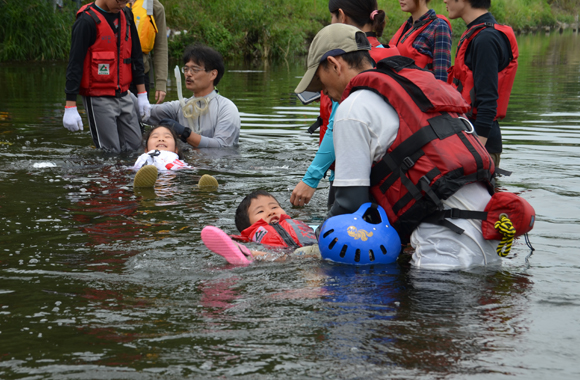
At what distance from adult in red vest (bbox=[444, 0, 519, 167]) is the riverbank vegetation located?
18588mm

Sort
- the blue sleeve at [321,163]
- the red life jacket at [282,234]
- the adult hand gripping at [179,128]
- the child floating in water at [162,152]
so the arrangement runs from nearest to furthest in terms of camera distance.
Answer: the blue sleeve at [321,163]
the red life jacket at [282,234]
the child floating in water at [162,152]
the adult hand gripping at [179,128]

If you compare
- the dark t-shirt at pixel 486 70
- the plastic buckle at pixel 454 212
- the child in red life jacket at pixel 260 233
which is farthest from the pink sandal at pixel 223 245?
the dark t-shirt at pixel 486 70

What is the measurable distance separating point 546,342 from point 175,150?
5.91 metres

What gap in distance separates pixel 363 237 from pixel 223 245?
0.95 metres

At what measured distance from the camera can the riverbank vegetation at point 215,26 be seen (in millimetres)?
21141

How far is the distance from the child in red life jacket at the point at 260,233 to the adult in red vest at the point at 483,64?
6.01ft

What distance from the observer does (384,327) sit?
3188 millimetres

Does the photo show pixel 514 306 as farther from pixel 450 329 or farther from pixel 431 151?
pixel 431 151

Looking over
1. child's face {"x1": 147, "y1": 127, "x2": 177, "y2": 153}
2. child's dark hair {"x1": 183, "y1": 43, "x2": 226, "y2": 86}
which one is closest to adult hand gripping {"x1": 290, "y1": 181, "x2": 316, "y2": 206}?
child's face {"x1": 147, "y1": 127, "x2": 177, "y2": 153}

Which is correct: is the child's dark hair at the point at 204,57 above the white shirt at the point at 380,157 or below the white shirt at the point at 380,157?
above

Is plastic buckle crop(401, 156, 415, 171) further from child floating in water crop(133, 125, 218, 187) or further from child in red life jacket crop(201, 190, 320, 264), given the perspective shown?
child floating in water crop(133, 125, 218, 187)

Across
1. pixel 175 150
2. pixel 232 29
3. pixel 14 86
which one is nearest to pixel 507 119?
pixel 175 150

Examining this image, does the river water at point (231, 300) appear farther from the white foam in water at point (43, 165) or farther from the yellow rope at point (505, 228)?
the white foam in water at point (43, 165)

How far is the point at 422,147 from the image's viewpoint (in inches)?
150
